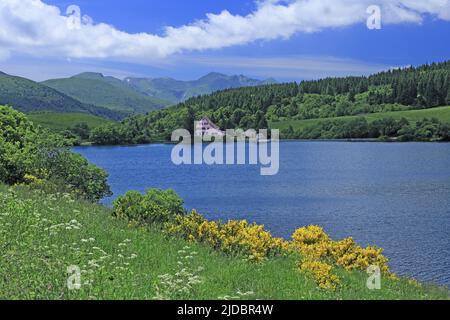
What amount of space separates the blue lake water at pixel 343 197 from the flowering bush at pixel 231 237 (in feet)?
49.9

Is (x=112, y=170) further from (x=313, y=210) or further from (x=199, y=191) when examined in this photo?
(x=313, y=210)

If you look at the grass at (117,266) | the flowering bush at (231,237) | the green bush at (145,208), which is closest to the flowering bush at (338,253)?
the flowering bush at (231,237)

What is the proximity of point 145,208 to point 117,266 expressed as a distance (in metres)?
10.7

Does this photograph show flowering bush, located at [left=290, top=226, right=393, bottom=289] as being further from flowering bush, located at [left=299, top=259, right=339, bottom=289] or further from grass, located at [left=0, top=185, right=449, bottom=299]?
flowering bush, located at [left=299, top=259, right=339, bottom=289]

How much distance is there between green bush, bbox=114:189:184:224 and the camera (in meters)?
25.0

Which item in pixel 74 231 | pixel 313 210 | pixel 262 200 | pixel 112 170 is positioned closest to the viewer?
pixel 74 231

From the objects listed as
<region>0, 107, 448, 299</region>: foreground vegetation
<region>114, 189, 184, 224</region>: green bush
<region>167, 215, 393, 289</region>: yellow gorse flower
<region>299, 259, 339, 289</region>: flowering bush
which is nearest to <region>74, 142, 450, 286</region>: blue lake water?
<region>167, 215, 393, 289</region>: yellow gorse flower

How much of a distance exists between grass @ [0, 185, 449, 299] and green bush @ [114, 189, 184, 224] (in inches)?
95.1

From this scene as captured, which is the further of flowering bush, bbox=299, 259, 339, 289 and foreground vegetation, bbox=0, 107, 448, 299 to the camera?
flowering bush, bbox=299, 259, 339, 289

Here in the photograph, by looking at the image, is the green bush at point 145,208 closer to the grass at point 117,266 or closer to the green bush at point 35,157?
the grass at point 117,266

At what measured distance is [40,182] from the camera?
29.9m

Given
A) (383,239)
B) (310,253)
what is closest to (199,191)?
(383,239)

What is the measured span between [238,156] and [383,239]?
354 feet

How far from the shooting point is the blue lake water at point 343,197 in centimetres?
4191
